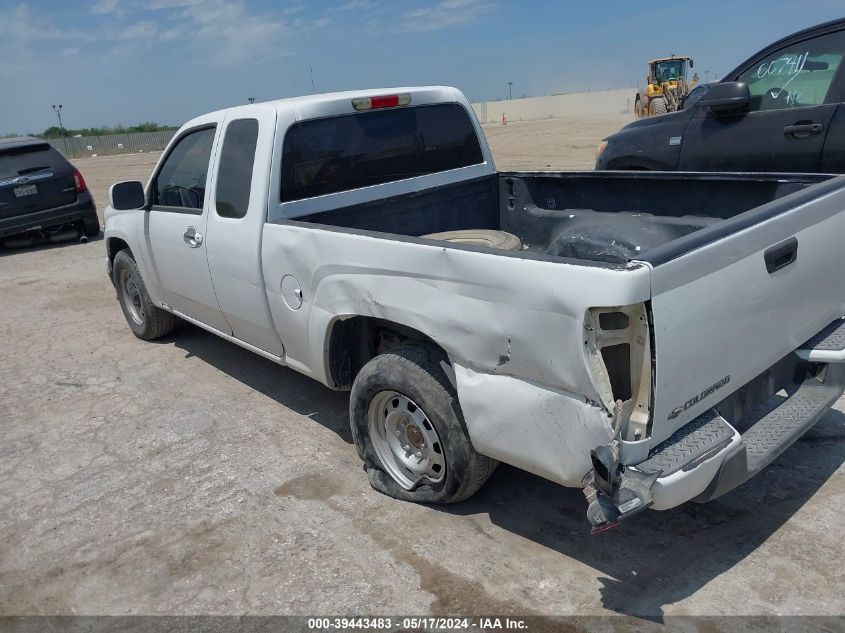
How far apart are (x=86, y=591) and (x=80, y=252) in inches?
352

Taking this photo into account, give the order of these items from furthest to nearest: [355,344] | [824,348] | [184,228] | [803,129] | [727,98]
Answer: [727,98]
[803,129]
[184,228]
[355,344]
[824,348]

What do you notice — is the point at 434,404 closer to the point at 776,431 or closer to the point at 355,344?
the point at 355,344

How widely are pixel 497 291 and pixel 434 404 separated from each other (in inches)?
29.3

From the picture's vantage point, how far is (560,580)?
3076mm

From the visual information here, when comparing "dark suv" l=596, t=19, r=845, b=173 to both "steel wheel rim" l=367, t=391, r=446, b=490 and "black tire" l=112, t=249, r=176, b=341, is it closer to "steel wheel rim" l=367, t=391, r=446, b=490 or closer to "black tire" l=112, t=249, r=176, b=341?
"steel wheel rim" l=367, t=391, r=446, b=490

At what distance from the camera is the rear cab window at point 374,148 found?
14.3ft

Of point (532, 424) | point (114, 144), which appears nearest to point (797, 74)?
point (532, 424)

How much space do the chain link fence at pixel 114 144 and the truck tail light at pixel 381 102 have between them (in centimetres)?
5100

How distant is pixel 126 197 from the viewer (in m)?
5.45

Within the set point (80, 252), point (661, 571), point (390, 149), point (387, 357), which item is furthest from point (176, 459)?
point (80, 252)

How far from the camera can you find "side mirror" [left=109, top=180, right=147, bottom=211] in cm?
545

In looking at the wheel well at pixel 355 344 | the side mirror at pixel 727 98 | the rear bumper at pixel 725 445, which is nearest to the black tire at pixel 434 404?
the wheel well at pixel 355 344

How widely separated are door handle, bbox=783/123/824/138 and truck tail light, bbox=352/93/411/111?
3.23 m

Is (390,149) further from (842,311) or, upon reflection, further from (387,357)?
(842,311)
